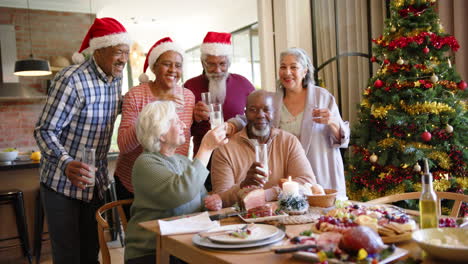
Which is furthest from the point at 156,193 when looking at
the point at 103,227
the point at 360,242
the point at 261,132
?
the point at 360,242

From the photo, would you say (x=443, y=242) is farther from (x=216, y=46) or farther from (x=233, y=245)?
(x=216, y=46)

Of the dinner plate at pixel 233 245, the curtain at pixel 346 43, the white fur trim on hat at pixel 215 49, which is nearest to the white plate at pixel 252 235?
A: the dinner plate at pixel 233 245

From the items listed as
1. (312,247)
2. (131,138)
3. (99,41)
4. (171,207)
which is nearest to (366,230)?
(312,247)

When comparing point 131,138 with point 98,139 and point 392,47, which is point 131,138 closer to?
point 98,139

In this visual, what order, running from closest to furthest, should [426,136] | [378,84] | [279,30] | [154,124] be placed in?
[154,124]
[426,136]
[378,84]
[279,30]

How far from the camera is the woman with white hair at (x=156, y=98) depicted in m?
2.54

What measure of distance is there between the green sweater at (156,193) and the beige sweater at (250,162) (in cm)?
40

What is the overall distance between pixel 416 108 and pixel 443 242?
83.4 inches

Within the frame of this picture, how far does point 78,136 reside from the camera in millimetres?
2434

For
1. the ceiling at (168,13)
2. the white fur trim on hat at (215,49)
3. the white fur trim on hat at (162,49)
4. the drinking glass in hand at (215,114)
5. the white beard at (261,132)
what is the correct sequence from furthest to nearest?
the ceiling at (168,13), the white fur trim on hat at (215,49), the white fur trim on hat at (162,49), the white beard at (261,132), the drinking glass in hand at (215,114)

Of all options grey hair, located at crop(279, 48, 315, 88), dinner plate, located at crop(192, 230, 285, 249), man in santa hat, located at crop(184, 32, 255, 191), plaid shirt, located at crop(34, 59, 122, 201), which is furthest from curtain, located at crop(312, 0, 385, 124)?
dinner plate, located at crop(192, 230, 285, 249)

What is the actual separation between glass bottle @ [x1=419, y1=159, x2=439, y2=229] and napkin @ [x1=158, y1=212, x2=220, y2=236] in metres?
0.69

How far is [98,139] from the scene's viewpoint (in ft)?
8.16

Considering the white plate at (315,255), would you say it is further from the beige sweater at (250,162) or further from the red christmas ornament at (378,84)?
the red christmas ornament at (378,84)
